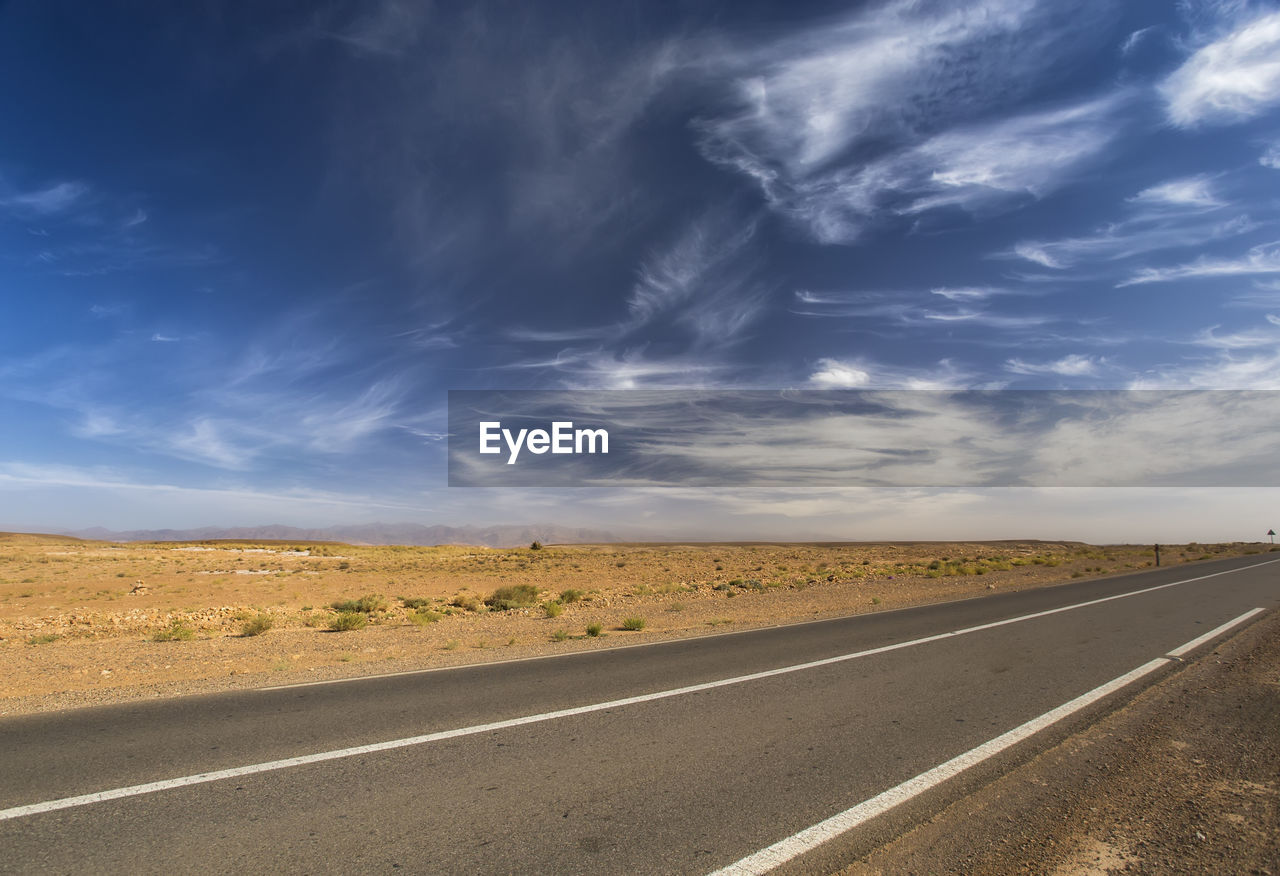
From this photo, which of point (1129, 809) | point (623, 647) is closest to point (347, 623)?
point (623, 647)

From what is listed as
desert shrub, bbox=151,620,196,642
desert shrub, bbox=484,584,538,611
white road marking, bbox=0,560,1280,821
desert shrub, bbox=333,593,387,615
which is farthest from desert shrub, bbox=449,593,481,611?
white road marking, bbox=0,560,1280,821

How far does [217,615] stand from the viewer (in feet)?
66.4

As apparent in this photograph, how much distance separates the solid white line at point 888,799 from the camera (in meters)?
3.77

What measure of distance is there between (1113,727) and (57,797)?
898cm

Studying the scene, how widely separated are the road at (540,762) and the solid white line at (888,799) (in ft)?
0.11

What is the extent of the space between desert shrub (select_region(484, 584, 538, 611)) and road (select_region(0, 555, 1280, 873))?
12.5m

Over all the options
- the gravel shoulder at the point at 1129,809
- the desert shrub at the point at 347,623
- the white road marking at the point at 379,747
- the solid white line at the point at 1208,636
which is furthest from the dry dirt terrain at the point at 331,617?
the gravel shoulder at the point at 1129,809

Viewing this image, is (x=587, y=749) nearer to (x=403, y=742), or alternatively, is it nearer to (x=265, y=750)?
(x=403, y=742)

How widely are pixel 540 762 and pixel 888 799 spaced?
8.99ft

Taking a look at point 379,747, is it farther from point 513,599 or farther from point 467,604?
point 513,599

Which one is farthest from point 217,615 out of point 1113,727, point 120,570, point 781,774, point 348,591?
point 120,570

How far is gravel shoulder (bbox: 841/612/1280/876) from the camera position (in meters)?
3.81

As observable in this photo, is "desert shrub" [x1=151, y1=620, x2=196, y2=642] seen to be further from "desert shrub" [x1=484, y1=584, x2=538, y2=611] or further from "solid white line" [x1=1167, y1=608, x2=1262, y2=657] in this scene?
"solid white line" [x1=1167, y1=608, x2=1262, y2=657]

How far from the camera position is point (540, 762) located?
5516mm
